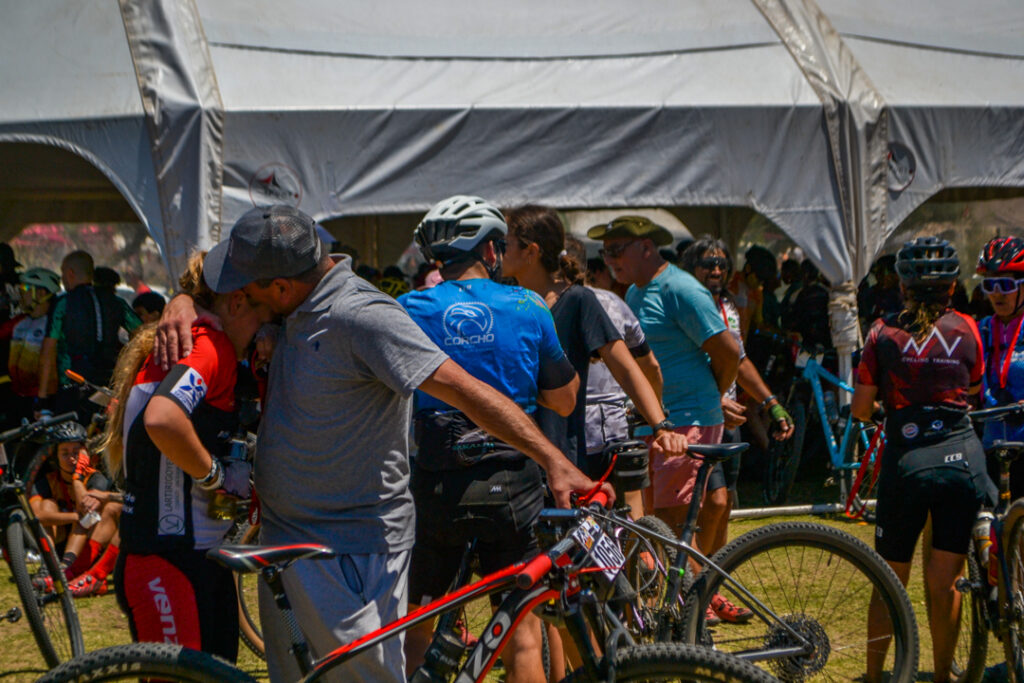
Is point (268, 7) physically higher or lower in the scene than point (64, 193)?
higher

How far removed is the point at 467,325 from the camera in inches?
127

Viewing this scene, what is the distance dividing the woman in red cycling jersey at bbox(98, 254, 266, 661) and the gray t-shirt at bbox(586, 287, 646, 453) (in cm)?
218

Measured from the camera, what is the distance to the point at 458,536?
3.22m

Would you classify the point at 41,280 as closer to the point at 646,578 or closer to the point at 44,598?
the point at 44,598

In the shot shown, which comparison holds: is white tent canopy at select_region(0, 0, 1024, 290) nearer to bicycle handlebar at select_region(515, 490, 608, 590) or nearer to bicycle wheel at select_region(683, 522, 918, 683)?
bicycle wheel at select_region(683, 522, 918, 683)

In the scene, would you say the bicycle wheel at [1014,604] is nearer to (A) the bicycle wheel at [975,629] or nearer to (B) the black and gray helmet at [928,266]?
(A) the bicycle wheel at [975,629]

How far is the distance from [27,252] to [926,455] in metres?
21.8

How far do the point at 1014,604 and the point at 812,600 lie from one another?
3.17 feet

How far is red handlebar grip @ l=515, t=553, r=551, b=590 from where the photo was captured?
2416 millimetres

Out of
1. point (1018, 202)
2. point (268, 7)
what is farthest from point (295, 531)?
point (1018, 202)

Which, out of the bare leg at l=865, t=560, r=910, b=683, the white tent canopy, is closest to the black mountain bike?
the white tent canopy

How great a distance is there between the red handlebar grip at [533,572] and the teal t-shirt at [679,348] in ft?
8.88

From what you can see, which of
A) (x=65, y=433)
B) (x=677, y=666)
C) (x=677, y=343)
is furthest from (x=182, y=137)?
(x=677, y=666)

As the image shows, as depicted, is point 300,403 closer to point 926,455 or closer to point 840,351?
point 926,455
